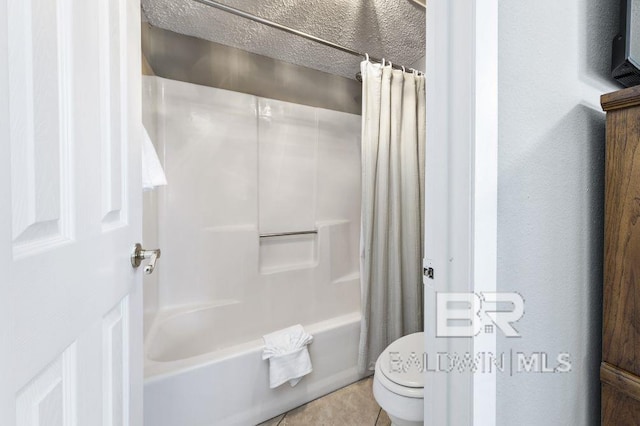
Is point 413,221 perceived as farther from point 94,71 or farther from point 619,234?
point 94,71

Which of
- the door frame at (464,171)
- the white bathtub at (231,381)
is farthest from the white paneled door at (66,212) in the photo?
the door frame at (464,171)

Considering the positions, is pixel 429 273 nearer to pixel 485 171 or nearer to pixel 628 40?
pixel 485 171

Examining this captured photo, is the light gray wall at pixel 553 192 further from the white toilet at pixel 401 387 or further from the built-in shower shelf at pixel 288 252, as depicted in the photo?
the built-in shower shelf at pixel 288 252

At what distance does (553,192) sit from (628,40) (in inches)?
15.1

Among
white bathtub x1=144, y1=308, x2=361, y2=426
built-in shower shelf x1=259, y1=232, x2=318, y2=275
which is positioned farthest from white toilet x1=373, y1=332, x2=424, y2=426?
built-in shower shelf x1=259, y1=232, x2=318, y2=275

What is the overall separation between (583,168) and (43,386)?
1.11 meters

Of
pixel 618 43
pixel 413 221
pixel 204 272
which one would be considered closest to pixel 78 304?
pixel 618 43

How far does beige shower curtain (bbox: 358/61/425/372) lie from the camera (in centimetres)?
165

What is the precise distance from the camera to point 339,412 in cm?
147

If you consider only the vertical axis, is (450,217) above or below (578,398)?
above

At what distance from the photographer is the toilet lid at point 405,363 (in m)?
1.04

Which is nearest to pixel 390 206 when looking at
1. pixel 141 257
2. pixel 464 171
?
pixel 464 171

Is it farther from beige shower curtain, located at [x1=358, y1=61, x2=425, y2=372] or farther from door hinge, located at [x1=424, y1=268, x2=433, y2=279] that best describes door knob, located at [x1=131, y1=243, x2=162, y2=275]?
beige shower curtain, located at [x1=358, y1=61, x2=425, y2=372]

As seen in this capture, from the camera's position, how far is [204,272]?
180 centimetres
